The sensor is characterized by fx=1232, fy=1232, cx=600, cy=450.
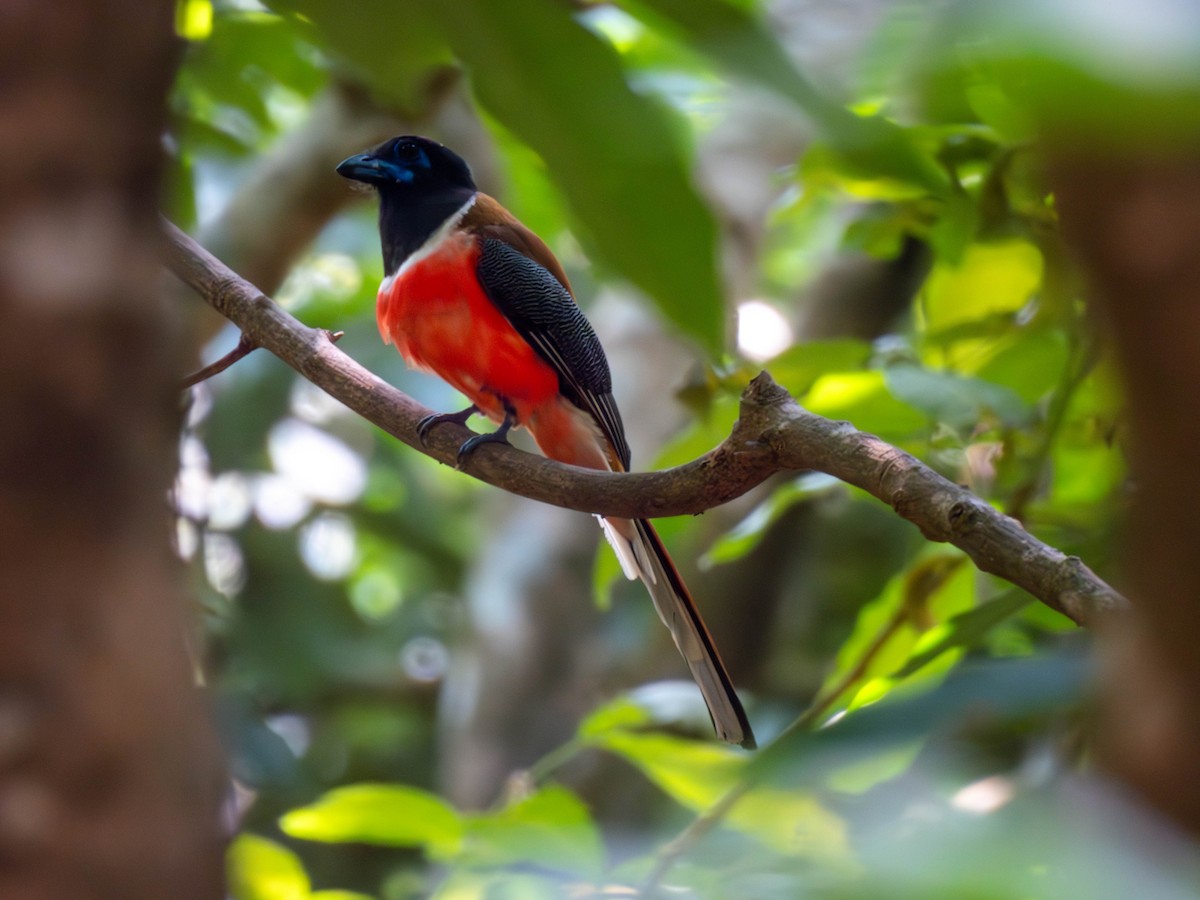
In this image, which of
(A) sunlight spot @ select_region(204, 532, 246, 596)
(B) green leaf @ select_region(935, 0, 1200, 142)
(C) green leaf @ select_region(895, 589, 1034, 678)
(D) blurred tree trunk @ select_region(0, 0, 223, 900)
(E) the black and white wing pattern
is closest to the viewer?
(B) green leaf @ select_region(935, 0, 1200, 142)

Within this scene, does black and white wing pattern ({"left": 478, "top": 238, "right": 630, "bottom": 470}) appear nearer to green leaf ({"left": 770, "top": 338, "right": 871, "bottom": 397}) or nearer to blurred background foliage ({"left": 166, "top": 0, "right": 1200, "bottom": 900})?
blurred background foliage ({"left": 166, "top": 0, "right": 1200, "bottom": 900})

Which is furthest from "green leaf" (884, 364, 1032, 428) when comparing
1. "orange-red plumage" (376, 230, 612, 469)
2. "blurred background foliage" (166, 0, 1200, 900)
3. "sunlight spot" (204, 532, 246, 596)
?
"sunlight spot" (204, 532, 246, 596)

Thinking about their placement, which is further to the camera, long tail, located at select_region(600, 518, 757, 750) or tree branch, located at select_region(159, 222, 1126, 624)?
long tail, located at select_region(600, 518, 757, 750)

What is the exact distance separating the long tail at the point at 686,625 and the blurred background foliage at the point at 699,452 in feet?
0.33

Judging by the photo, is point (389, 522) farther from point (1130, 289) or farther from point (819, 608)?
point (1130, 289)

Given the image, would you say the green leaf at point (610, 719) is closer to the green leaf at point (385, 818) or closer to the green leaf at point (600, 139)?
the green leaf at point (385, 818)

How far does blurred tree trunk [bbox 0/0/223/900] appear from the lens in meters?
0.44

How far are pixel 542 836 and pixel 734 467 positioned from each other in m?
1.01

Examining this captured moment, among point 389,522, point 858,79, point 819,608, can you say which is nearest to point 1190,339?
point 858,79

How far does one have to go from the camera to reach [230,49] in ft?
7.22

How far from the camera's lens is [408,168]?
12.4 ft

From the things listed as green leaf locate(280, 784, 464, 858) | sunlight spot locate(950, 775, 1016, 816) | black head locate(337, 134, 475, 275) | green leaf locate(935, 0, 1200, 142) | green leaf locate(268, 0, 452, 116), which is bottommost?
sunlight spot locate(950, 775, 1016, 816)

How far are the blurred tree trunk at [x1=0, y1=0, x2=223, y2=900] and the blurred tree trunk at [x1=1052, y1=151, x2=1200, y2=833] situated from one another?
0.32m

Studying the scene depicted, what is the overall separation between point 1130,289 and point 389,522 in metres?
6.62
